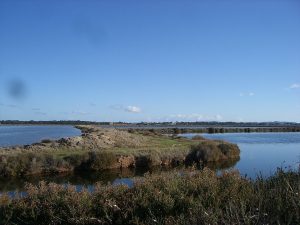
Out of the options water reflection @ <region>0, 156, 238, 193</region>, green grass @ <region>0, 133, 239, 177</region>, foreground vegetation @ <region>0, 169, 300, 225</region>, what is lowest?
water reflection @ <region>0, 156, 238, 193</region>

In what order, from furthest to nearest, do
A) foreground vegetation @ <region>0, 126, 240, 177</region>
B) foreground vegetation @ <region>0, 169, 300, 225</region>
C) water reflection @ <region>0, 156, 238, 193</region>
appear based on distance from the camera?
1. foreground vegetation @ <region>0, 126, 240, 177</region>
2. water reflection @ <region>0, 156, 238, 193</region>
3. foreground vegetation @ <region>0, 169, 300, 225</region>

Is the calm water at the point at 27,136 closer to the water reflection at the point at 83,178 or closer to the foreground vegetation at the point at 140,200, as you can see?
the water reflection at the point at 83,178

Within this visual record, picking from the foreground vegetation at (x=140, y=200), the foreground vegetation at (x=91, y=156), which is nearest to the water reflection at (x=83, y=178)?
the foreground vegetation at (x=91, y=156)

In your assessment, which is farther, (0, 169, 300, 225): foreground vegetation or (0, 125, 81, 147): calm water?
(0, 125, 81, 147): calm water

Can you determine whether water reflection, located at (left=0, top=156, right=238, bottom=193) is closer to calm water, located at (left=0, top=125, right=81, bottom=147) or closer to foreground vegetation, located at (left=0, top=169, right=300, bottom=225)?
foreground vegetation, located at (left=0, top=169, right=300, bottom=225)

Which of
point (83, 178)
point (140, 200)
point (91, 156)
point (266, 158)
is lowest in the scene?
point (83, 178)

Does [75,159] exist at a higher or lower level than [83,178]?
higher

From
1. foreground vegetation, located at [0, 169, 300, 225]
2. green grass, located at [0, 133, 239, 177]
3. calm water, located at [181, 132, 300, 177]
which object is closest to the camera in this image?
foreground vegetation, located at [0, 169, 300, 225]

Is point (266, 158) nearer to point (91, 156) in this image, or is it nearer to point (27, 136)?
point (91, 156)

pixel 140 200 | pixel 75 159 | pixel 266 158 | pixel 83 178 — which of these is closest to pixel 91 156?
pixel 75 159

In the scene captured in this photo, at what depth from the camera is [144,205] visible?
323 inches

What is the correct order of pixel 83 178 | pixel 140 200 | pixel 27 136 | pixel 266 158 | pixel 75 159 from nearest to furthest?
pixel 140 200
pixel 83 178
pixel 75 159
pixel 266 158
pixel 27 136

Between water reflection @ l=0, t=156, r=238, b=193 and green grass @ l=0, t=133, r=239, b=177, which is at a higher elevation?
green grass @ l=0, t=133, r=239, b=177

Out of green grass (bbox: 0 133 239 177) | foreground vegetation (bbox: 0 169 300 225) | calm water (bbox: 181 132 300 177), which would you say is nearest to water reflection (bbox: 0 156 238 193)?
green grass (bbox: 0 133 239 177)
